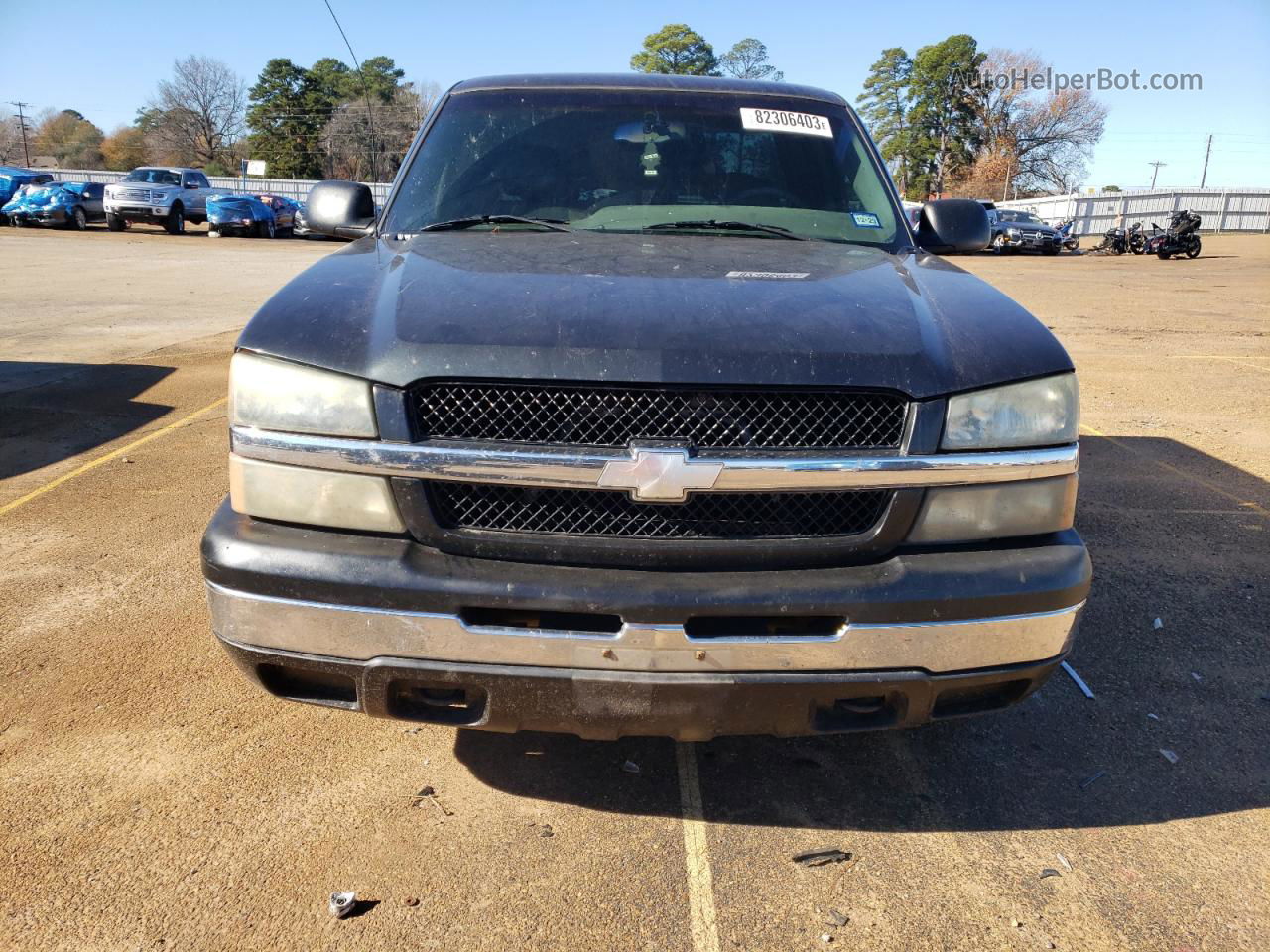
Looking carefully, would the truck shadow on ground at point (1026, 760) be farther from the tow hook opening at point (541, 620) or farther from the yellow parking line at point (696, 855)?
the tow hook opening at point (541, 620)

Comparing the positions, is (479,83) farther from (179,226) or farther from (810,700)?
(179,226)

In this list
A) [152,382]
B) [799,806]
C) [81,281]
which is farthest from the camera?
[81,281]

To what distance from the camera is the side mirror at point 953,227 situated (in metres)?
3.86

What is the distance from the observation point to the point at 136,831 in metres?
2.50

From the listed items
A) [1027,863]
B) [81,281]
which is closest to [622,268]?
[1027,863]

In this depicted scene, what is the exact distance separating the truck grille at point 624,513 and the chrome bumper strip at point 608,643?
224mm

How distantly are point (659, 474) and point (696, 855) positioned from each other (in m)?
1.01

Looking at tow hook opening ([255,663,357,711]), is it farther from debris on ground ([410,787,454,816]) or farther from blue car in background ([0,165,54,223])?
blue car in background ([0,165,54,223])

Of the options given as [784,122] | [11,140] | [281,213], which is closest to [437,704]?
[784,122]

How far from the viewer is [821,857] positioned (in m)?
2.47

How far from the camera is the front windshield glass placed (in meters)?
3.43

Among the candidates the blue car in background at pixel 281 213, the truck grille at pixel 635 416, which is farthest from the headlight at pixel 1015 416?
the blue car in background at pixel 281 213

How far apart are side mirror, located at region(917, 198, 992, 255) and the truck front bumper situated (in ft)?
6.44

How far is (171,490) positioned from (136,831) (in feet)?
10.1
